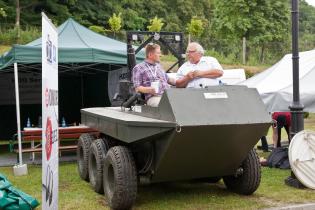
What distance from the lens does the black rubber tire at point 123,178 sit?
20.8ft

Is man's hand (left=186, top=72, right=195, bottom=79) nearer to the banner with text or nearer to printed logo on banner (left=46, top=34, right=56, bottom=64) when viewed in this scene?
printed logo on banner (left=46, top=34, right=56, bottom=64)

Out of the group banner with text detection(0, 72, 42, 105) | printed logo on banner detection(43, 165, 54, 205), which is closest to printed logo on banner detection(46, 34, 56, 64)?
printed logo on banner detection(43, 165, 54, 205)

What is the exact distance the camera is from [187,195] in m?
7.48

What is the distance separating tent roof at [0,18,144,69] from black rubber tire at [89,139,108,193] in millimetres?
3113

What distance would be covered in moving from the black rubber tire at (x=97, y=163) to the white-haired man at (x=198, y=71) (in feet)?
5.21

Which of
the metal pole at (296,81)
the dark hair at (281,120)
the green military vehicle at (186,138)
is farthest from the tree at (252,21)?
the green military vehicle at (186,138)

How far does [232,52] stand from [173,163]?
3066cm

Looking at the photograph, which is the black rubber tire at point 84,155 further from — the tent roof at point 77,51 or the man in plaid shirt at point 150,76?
the tent roof at point 77,51

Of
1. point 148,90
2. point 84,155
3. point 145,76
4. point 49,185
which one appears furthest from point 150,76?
point 49,185

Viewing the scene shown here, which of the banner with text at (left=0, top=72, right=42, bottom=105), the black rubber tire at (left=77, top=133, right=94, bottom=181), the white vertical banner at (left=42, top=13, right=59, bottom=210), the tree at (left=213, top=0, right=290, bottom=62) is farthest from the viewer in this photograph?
the tree at (left=213, top=0, right=290, bottom=62)

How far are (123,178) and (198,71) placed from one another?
174cm

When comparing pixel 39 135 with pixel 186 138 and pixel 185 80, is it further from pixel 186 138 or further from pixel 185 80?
pixel 186 138

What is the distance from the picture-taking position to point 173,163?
629cm

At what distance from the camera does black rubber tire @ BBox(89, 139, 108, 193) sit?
752 centimetres
